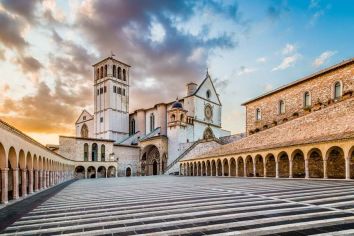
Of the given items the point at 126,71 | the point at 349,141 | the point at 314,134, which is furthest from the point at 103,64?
the point at 349,141

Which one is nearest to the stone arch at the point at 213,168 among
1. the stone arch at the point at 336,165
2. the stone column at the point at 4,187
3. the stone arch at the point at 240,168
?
the stone arch at the point at 240,168

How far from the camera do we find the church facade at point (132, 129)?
160 feet

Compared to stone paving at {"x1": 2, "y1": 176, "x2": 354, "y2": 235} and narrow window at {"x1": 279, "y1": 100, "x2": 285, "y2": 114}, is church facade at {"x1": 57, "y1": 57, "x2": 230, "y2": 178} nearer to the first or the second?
narrow window at {"x1": 279, "y1": 100, "x2": 285, "y2": 114}

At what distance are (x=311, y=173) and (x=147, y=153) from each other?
3625cm

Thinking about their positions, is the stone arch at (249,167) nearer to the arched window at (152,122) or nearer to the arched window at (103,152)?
the arched window at (103,152)

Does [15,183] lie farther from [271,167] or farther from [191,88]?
[191,88]

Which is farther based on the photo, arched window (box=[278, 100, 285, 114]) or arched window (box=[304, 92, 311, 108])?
arched window (box=[278, 100, 285, 114])

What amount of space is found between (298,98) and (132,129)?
41.0m

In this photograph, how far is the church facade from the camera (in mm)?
48781

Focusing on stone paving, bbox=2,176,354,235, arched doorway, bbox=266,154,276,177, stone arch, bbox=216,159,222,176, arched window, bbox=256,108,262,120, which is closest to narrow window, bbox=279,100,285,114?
arched window, bbox=256,108,262,120

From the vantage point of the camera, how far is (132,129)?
220 ft

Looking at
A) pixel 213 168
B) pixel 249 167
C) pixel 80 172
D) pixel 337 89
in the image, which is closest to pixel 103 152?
pixel 80 172

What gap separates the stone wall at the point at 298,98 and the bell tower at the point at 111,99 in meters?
31.0

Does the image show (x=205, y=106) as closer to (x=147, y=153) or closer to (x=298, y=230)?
(x=147, y=153)
